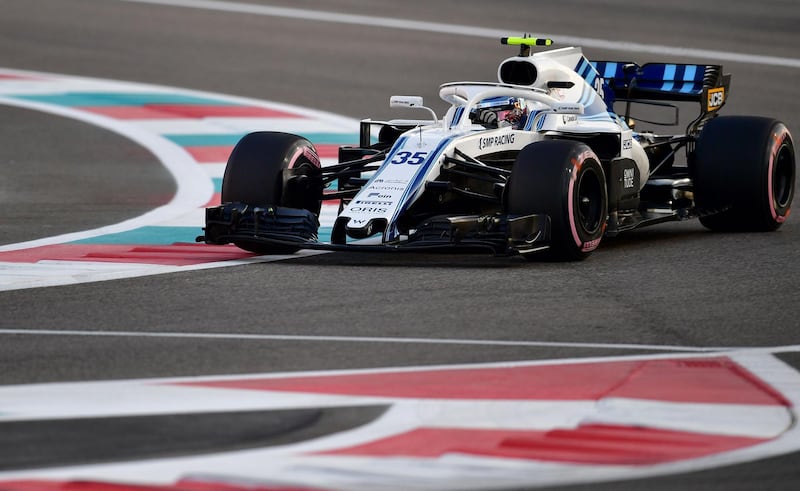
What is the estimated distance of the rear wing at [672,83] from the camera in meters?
11.7

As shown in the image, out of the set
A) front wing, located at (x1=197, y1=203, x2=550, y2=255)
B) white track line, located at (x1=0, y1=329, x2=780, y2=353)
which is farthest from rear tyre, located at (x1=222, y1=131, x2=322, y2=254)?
white track line, located at (x1=0, y1=329, x2=780, y2=353)

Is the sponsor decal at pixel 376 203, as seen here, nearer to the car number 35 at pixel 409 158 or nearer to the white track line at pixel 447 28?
the car number 35 at pixel 409 158

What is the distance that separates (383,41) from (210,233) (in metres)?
13.1

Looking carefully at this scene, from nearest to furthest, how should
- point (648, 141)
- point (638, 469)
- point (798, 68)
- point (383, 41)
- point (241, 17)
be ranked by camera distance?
point (638, 469) → point (648, 141) → point (798, 68) → point (383, 41) → point (241, 17)

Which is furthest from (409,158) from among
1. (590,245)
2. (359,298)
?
(359,298)

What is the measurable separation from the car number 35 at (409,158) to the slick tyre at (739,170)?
7.41ft

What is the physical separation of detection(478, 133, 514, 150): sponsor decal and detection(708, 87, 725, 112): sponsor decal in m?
2.17

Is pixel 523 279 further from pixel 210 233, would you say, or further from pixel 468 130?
pixel 210 233

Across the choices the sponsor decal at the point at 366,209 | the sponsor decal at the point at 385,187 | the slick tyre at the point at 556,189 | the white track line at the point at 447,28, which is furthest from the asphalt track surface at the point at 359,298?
the white track line at the point at 447,28

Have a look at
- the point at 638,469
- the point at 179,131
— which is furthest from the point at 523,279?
the point at 179,131

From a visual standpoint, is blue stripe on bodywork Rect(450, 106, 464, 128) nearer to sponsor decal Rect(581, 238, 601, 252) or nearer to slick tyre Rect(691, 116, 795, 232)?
sponsor decal Rect(581, 238, 601, 252)

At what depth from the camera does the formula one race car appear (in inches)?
364

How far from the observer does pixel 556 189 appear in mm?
9234

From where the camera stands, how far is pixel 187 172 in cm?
1394
